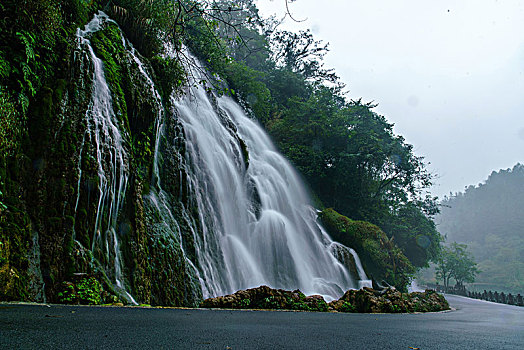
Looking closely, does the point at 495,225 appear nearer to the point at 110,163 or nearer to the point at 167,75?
the point at 167,75

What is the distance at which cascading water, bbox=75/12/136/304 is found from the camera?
252 inches

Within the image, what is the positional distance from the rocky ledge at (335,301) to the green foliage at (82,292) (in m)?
1.88

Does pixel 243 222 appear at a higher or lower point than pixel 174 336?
higher

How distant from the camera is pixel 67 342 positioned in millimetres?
2158

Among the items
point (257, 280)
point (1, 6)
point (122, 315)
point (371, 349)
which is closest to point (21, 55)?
point (1, 6)

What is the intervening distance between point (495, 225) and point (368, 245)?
126m

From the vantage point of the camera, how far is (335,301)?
8.09m

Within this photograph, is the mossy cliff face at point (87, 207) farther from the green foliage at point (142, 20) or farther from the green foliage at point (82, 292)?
the green foliage at point (142, 20)

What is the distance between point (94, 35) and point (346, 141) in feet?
59.9

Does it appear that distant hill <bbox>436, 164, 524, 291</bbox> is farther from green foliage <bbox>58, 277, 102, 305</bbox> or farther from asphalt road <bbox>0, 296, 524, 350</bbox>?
green foliage <bbox>58, 277, 102, 305</bbox>

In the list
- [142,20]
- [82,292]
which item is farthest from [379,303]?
[142,20]

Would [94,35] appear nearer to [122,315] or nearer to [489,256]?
[122,315]

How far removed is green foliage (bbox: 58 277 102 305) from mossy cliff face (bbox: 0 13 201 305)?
20mm

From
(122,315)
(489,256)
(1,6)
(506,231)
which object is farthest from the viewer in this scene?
(506,231)
